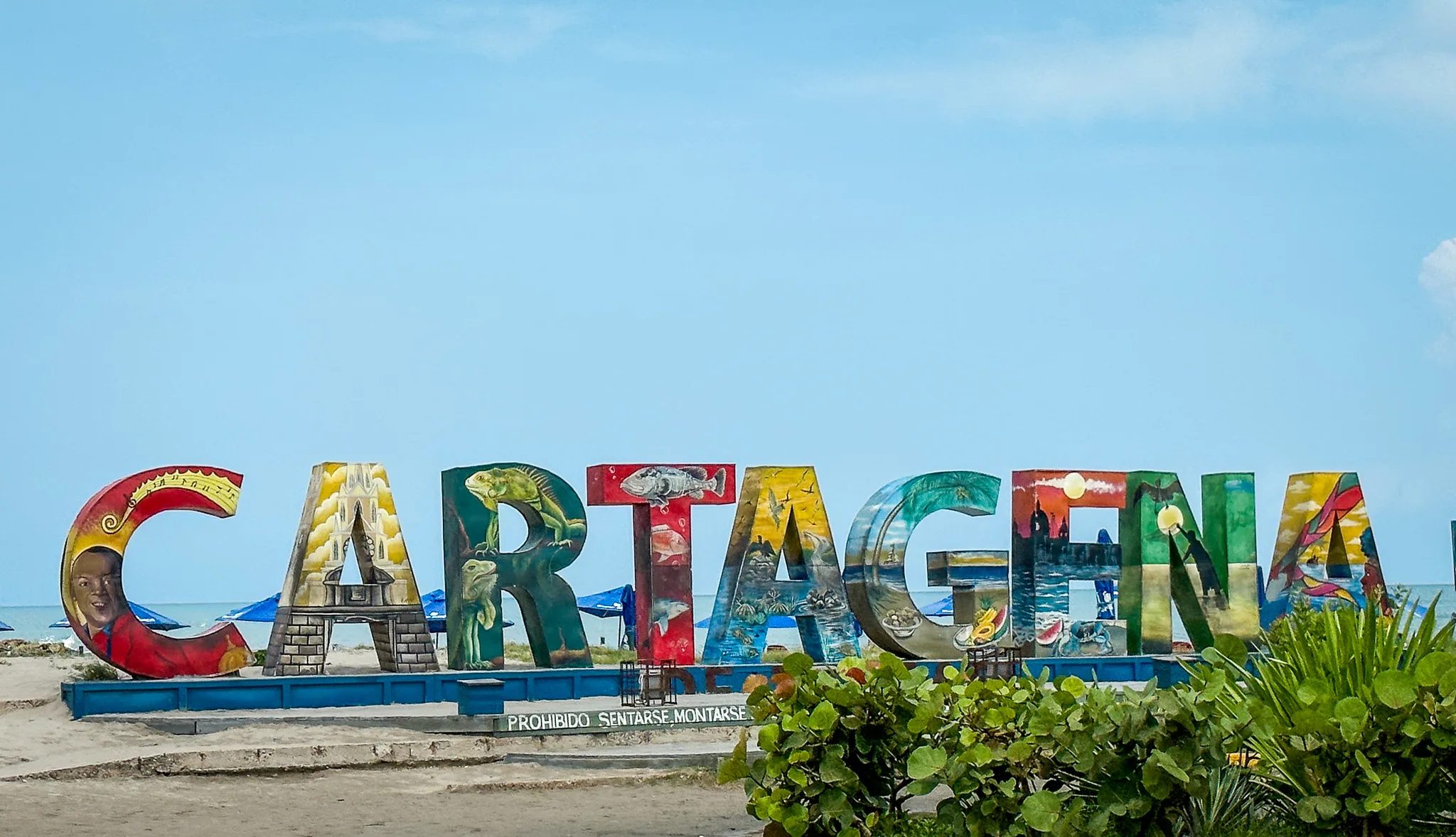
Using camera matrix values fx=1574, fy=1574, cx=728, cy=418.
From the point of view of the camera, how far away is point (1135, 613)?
2472cm

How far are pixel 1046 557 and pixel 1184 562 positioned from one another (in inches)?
104

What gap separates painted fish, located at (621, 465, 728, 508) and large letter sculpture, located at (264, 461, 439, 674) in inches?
132

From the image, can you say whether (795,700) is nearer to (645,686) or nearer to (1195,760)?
(1195,760)

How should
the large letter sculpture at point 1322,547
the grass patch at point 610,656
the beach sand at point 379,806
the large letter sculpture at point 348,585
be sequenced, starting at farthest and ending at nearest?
the grass patch at point 610,656, the large letter sculpture at point 1322,547, the large letter sculpture at point 348,585, the beach sand at point 379,806

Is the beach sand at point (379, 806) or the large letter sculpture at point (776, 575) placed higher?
the large letter sculpture at point (776, 575)

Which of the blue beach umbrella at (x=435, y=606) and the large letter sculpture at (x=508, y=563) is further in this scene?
the blue beach umbrella at (x=435, y=606)

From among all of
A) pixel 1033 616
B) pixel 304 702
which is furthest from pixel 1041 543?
pixel 304 702

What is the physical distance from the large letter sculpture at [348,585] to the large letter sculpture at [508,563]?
612mm

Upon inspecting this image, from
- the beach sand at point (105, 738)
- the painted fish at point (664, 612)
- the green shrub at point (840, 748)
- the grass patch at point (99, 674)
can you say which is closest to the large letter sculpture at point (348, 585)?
the beach sand at point (105, 738)

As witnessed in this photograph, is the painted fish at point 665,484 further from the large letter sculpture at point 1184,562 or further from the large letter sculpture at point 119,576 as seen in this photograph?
the large letter sculpture at point 1184,562

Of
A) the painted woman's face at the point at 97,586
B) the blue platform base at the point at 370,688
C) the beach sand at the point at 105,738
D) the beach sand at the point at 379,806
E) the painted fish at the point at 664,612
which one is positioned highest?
the painted woman's face at the point at 97,586

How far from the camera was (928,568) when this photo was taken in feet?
77.8

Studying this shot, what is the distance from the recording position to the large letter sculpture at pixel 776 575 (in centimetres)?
2259

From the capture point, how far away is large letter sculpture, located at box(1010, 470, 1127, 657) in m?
23.7
